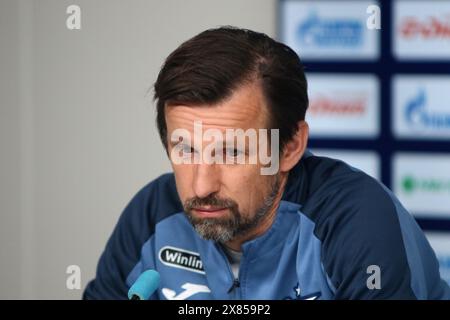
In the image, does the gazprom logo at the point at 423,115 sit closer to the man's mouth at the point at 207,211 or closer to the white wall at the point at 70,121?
the white wall at the point at 70,121

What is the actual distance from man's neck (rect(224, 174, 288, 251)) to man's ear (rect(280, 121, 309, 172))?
3cm

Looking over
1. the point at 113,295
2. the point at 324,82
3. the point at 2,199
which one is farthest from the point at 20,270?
the point at 324,82

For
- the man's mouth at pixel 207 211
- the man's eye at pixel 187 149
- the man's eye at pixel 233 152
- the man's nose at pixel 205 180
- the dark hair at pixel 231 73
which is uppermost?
the dark hair at pixel 231 73

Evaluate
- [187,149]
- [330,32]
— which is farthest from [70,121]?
[330,32]

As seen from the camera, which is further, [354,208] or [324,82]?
[324,82]

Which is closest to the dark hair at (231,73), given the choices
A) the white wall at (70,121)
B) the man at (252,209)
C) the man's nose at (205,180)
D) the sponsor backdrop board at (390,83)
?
the man at (252,209)

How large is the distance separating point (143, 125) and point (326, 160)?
39cm

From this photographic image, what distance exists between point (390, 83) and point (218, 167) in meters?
0.68

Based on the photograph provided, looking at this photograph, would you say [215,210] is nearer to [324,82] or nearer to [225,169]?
[225,169]

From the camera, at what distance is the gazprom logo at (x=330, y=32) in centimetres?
165

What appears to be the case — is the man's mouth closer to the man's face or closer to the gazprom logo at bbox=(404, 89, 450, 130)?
the man's face

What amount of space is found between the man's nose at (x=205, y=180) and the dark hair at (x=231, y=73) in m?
0.10

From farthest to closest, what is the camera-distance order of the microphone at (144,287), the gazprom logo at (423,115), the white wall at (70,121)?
the gazprom logo at (423,115), the white wall at (70,121), the microphone at (144,287)
